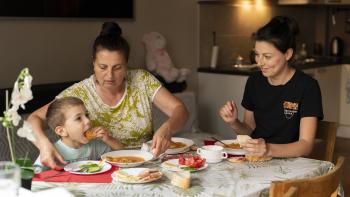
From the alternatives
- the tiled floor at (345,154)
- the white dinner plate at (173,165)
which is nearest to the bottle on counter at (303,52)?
the tiled floor at (345,154)

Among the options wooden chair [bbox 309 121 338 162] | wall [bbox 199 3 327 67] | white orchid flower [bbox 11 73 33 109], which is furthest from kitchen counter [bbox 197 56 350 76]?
white orchid flower [bbox 11 73 33 109]

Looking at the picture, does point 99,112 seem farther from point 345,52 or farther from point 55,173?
point 345,52

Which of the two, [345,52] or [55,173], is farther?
[345,52]

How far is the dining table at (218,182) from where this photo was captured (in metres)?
1.54

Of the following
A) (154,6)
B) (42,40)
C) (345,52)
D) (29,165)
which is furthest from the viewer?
(345,52)

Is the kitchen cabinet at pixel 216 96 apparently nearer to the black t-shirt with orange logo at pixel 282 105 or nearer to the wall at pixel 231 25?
the wall at pixel 231 25

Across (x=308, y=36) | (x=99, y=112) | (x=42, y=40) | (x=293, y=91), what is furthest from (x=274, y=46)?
(x=308, y=36)

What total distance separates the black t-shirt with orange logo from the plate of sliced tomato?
569 millimetres

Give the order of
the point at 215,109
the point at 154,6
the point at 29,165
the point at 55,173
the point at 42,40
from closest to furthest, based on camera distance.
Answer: the point at 29,165 < the point at 55,173 < the point at 42,40 < the point at 154,6 < the point at 215,109

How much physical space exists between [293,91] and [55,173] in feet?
3.58

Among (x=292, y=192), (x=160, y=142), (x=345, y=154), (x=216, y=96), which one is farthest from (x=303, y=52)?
(x=292, y=192)

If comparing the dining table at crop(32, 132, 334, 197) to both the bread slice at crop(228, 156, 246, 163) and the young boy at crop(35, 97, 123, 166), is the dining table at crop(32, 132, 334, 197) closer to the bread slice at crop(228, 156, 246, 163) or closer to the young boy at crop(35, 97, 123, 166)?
the bread slice at crop(228, 156, 246, 163)

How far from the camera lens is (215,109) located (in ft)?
14.6

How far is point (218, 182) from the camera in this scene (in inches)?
65.2
